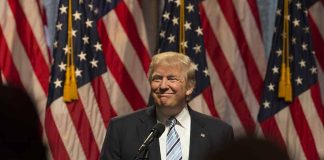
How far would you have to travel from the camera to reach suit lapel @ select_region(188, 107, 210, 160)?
358cm

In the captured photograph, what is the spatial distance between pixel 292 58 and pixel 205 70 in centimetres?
71

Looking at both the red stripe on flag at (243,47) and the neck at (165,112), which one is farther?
the red stripe on flag at (243,47)

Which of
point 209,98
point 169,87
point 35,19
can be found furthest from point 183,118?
point 35,19

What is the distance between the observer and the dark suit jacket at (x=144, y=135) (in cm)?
360

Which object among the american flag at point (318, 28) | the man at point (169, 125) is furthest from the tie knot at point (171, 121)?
the american flag at point (318, 28)

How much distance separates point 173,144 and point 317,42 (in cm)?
289

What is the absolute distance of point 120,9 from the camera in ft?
19.1

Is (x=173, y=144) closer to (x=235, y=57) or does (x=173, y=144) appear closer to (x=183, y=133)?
(x=183, y=133)

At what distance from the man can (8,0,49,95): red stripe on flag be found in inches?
84.2

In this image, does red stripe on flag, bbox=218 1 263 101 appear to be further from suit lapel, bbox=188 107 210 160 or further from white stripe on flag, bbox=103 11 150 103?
suit lapel, bbox=188 107 210 160

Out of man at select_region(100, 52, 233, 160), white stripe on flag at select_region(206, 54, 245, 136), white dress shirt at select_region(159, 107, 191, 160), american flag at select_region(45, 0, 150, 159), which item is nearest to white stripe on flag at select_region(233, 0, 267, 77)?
white stripe on flag at select_region(206, 54, 245, 136)

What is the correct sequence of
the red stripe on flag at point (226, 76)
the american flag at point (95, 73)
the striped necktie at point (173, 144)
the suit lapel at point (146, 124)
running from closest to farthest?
1. the striped necktie at point (173, 144)
2. the suit lapel at point (146, 124)
3. the american flag at point (95, 73)
4. the red stripe on flag at point (226, 76)

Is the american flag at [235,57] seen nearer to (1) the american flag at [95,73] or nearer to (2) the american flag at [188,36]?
(2) the american flag at [188,36]

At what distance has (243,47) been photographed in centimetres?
617
